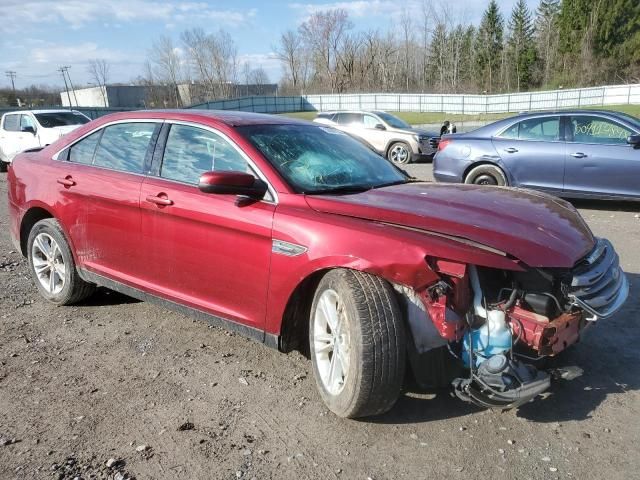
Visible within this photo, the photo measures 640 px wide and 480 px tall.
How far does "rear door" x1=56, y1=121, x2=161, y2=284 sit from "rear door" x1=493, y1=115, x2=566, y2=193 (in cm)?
640

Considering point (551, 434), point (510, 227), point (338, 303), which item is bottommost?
point (551, 434)

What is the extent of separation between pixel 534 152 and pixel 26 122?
13.3 m

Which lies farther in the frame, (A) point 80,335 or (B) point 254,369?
(A) point 80,335

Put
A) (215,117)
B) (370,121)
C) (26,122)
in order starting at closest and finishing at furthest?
(215,117), (26,122), (370,121)

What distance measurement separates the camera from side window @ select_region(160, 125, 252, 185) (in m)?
3.68

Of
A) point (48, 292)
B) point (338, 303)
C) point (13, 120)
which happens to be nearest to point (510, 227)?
point (338, 303)

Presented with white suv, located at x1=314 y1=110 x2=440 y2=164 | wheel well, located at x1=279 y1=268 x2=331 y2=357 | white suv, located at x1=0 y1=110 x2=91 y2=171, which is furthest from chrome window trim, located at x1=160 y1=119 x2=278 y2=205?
white suv, located at x1=314 y1=110 x2=440 y2=164

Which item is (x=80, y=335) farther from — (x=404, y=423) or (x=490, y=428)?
(x=490, y=428)

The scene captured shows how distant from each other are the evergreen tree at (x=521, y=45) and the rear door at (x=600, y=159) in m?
65.8

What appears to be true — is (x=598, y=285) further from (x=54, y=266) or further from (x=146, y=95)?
(x=146, y=95)

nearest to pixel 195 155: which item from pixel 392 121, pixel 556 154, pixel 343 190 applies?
pixel 343 190

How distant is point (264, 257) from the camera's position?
3289 millimetres

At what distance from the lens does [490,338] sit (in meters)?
2.85

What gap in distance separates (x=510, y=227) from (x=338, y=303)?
101 cm
